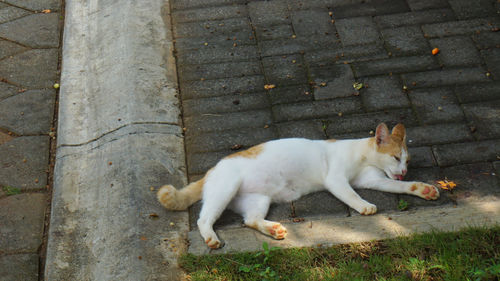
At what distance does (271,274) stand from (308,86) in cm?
184

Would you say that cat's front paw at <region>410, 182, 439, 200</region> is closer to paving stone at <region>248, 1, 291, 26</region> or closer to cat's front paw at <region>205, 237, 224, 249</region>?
cat's front paw at <region>205, 237, 224, 249</region>

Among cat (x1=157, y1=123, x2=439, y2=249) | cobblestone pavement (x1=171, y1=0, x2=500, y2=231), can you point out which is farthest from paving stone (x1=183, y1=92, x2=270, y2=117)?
cat (x1=157, y1=123, x2=439, y2=249)

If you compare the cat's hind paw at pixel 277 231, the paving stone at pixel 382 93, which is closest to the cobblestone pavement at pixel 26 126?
the cat's hind paw at pixel 277 231

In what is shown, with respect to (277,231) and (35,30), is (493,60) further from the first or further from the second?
(35,30)

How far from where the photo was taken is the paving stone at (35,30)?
501 cm

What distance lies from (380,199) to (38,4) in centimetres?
389

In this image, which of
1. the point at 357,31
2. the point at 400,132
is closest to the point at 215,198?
the point at 400,132

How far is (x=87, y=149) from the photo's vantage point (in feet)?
12.7

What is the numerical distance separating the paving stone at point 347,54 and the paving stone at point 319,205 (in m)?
1.43

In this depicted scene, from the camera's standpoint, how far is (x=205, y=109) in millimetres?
4188

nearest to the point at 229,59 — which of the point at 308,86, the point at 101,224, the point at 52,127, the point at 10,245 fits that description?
the point at 308,86

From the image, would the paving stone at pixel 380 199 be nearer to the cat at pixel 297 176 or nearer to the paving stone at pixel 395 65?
the cat at pixel 297 176

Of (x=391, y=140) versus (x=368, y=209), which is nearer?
(x=368, y=209)

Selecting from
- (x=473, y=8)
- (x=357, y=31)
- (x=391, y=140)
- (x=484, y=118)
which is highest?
(x=473, y=8)
